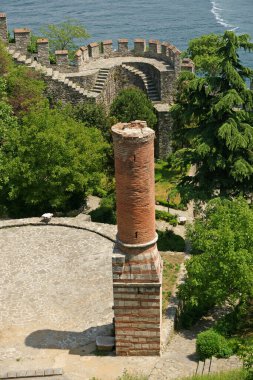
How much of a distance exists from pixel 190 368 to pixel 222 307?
164 inches

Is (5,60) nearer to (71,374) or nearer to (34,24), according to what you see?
(71,374)

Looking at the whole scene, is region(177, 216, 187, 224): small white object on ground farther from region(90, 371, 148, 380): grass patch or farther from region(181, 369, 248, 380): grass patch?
region(181, 369, 248, 380): grass patch

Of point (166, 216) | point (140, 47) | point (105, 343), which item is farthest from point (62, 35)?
point (105, 343)

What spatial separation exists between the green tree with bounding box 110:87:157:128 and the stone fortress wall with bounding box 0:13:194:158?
1.28 metres

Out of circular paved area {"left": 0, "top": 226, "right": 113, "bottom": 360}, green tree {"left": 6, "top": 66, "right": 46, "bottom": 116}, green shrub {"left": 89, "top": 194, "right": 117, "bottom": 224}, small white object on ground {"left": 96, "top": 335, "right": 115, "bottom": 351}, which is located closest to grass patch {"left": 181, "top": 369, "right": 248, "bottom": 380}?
small white object on ground {"left": 96, "top": 335, "right": 115, "bottom": 351}

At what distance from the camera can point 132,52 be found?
38.3 metres

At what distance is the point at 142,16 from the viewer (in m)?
69.4

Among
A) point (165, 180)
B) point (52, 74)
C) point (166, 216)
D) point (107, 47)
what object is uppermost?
point (107, 47)

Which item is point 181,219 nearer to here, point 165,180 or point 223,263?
point 165,180

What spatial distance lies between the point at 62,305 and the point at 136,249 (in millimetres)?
4747

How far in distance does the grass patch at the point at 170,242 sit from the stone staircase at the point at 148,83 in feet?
40.7

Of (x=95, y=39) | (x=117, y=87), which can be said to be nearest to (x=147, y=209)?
(x=117, y=87)

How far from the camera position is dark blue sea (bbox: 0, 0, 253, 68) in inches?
2443

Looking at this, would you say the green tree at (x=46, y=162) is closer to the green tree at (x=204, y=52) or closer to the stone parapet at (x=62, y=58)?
the stone parapet at (x=62, y=58)
